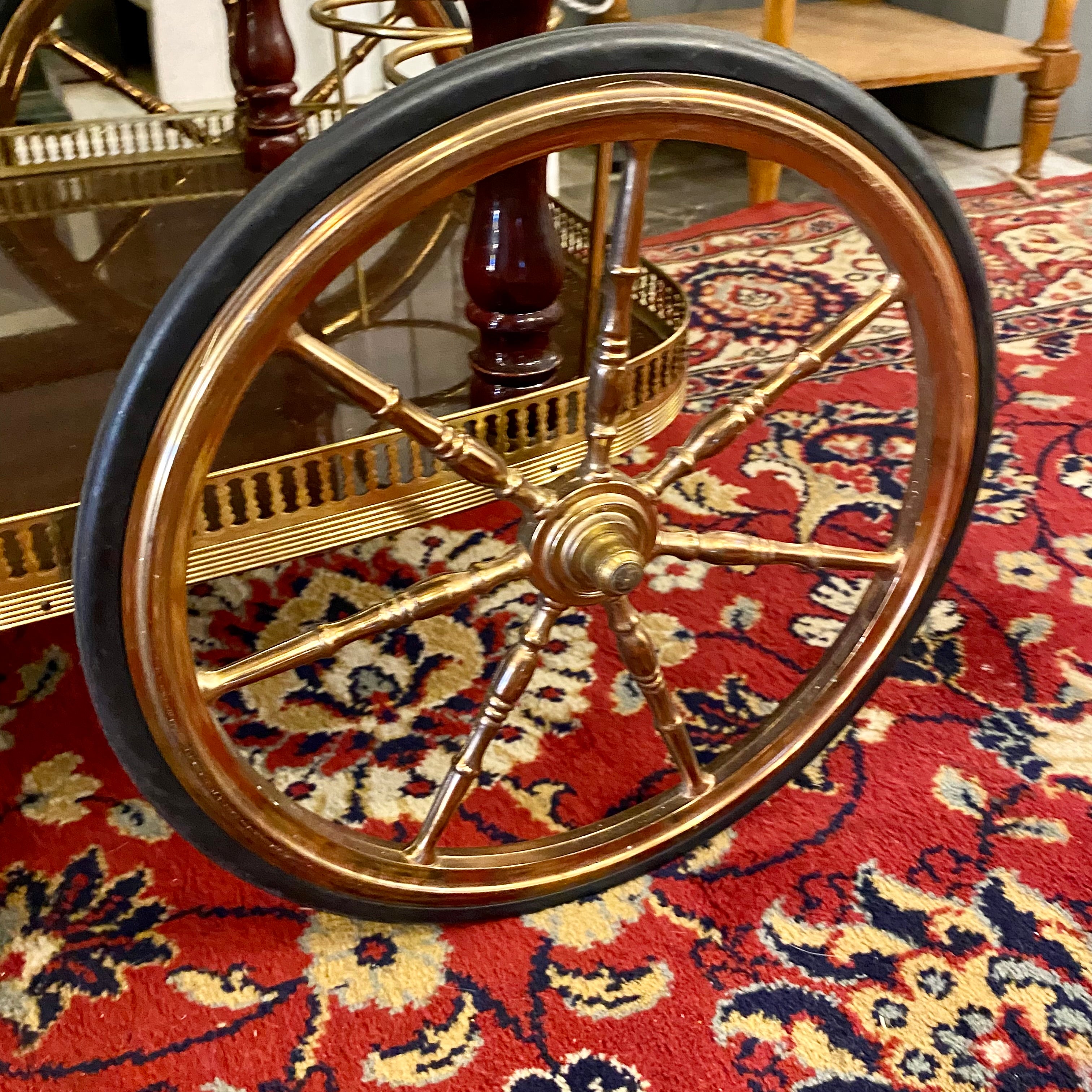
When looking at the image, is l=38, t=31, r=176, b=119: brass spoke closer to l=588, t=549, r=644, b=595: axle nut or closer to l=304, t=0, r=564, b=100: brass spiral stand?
l=304, t=0, r=564, b=100: brass spiral stand

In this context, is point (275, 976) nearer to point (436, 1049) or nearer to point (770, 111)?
point (436, 1049)

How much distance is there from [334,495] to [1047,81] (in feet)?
7.57

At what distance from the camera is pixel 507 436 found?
0.82m

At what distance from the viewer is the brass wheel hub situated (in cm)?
73

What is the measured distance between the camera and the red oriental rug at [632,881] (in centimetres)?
80

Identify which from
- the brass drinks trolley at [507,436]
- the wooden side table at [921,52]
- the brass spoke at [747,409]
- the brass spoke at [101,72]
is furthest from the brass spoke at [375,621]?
the wooden side table at [921,52]

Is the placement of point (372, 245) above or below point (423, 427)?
above

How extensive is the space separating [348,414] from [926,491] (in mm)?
463

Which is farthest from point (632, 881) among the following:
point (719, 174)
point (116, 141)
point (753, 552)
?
point (719, 174)

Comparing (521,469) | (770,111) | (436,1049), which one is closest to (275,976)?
(436,1049)

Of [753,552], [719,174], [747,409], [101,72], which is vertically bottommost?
[719,174]

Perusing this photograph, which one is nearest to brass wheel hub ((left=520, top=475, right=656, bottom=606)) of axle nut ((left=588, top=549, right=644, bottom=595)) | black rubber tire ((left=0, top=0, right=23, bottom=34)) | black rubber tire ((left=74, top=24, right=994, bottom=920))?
axle nut ((left=588, top=549, right=644, bottom=595))

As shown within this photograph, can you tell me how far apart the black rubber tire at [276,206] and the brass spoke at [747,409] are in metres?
0.13

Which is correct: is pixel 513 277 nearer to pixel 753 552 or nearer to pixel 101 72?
pixel 753 552
